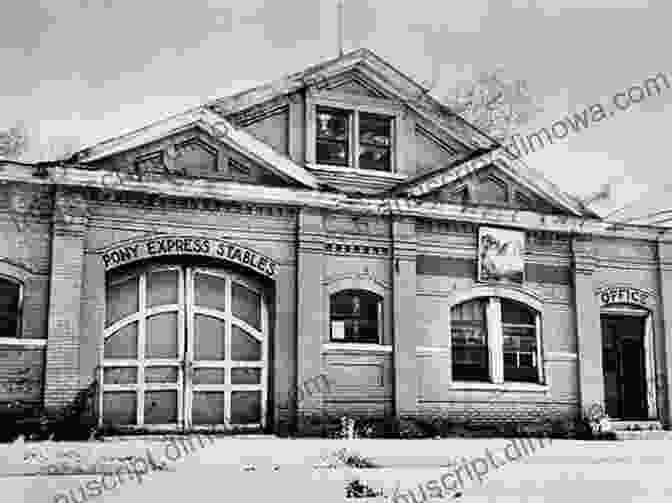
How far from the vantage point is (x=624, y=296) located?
19344mm

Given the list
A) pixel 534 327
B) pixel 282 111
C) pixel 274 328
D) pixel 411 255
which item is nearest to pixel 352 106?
pixel 282 111

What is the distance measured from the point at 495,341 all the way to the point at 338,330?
11.1ft

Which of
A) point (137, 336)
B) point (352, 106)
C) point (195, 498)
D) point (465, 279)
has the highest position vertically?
point (352, 106)

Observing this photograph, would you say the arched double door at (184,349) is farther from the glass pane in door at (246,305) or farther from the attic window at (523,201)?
the attic window at (523,201)

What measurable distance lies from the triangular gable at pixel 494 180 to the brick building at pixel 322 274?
42mm

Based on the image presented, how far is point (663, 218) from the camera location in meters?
24.6

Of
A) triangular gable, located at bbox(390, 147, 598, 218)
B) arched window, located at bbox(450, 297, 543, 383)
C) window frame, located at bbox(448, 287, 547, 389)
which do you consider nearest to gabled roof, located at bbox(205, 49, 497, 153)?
triangular gable, located at bbox(390, 147, 598, 218)

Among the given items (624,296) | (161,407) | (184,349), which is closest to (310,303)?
(184,349)

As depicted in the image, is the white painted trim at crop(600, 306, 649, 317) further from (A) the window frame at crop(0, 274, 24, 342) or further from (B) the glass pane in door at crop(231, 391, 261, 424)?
(A) the window frame at crop(0, 274, 24, 342)

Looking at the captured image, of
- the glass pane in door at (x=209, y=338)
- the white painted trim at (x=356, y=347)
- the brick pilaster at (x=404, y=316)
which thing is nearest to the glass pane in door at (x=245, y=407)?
the glass pane in door at (x=209, y=338)

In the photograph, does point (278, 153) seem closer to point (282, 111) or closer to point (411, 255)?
point (282, 111)

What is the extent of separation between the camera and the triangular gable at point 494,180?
1762cm

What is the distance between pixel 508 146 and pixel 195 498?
1106 centimetres

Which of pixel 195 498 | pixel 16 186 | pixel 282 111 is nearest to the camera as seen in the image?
pixel 195 498
